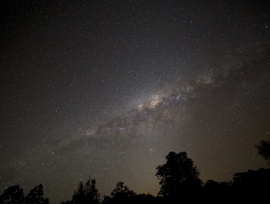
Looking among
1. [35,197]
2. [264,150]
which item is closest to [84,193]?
[35,197]

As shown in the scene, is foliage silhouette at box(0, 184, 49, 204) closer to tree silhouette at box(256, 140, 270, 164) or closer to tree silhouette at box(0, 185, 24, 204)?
tree silhouette at box(0, 185, 24, 204)

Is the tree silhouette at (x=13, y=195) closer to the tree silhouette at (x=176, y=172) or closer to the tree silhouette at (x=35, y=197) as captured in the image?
the tree silhouette at (x=35, y=197)

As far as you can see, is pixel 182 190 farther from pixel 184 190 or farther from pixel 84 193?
pixel 84 193

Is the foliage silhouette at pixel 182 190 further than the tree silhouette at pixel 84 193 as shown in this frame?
No

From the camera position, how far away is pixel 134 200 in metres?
34.5

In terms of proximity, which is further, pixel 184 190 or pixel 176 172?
pixel 176 172

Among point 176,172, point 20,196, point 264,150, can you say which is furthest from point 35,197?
point 264,150

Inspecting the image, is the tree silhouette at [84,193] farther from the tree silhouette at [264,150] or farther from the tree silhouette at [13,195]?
the tree silhouette at [264,150]

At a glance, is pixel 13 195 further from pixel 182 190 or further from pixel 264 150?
pixel 264 150

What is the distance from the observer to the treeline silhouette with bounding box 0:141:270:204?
2222 cm

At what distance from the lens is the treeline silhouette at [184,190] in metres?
22.2

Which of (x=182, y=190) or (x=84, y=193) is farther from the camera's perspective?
(x=84, y=193)

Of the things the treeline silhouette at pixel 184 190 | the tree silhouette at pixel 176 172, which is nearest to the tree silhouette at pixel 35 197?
the treeline silhouette at pixel 184 190

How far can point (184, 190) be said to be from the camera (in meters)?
30.5
